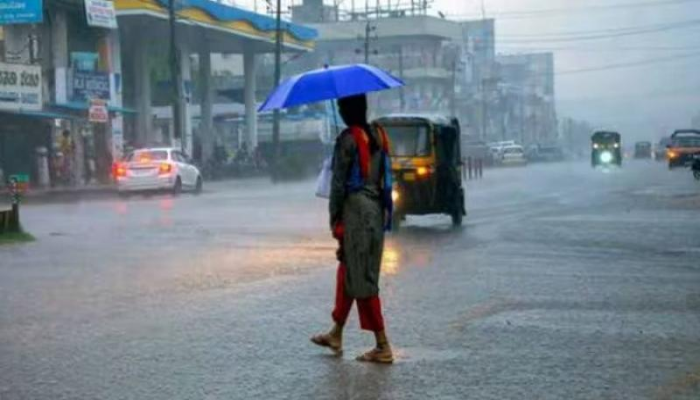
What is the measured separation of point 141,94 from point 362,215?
48875mm

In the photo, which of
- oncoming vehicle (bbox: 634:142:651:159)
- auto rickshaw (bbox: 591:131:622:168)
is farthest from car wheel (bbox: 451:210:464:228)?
oncoming vehicle (bbox: 634:142:651:159)

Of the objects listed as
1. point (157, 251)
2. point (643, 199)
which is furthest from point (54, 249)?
point (643, 199)

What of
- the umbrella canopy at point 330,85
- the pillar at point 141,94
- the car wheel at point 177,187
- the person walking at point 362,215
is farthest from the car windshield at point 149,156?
the person walking at point 362,215

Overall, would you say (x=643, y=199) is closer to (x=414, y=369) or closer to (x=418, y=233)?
(x=418, y=233)

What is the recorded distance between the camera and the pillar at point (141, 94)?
181ft

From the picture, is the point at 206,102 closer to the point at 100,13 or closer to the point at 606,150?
the point at 100,13

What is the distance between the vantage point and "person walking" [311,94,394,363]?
7621 mm

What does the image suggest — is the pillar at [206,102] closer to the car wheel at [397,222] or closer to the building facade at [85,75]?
the building facade at [85,75]

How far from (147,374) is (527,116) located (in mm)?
148383

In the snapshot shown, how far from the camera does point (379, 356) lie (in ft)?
24.7

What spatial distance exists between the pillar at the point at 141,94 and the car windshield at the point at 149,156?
67.0 ft

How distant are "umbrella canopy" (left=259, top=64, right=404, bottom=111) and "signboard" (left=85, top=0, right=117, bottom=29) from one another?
36.2 meters

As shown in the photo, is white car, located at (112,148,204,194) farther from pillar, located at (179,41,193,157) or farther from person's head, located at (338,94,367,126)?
person's head, located at (338,94,367,126)

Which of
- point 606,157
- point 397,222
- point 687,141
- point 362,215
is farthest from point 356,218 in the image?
point 606,157
